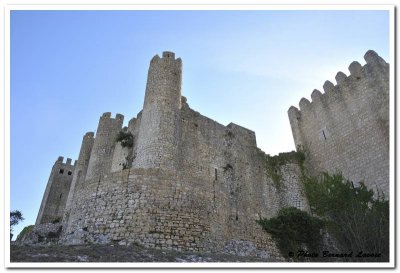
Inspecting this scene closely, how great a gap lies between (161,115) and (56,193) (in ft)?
63.9

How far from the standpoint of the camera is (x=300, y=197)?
792 inches

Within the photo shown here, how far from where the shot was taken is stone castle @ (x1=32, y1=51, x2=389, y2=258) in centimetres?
1141

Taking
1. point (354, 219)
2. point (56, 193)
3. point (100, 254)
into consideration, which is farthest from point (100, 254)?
point (56, 193)

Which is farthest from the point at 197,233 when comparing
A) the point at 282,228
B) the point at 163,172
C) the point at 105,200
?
Result: the point at 282,228

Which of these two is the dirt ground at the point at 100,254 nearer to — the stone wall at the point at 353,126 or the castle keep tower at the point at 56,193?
the stone wall at the point at 353,126

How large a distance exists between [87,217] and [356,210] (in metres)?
9.80

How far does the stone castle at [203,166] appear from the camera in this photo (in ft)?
37.4

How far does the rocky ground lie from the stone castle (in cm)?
99

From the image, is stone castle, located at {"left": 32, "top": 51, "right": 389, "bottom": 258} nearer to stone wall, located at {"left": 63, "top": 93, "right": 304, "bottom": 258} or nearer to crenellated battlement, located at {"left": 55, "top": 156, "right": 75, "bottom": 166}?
stone wall, located at {"left": 63, "top": 93, "right": 304, "bottom": 258}

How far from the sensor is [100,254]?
8.50 metres

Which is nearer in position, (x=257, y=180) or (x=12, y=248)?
(x=12, y=248)

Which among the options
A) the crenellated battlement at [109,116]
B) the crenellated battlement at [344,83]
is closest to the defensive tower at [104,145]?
the crenellated battlement at [109,116]

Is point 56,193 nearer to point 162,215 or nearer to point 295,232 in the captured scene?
point 162,215
